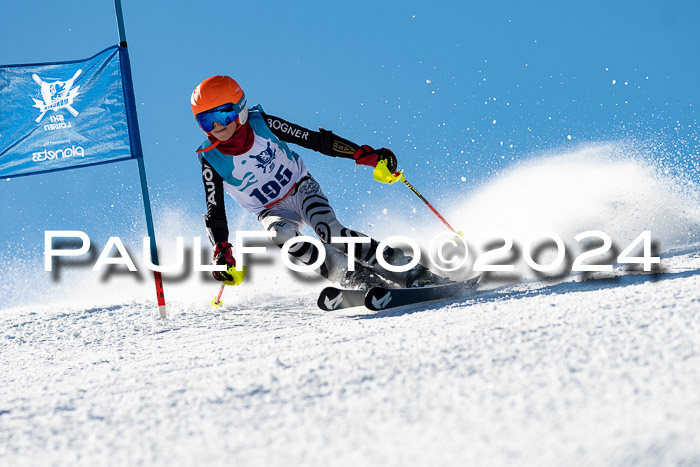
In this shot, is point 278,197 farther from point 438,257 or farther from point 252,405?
point 252,405

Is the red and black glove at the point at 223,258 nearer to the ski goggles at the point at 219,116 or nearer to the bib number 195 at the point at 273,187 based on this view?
the bib number 195 at the point at 273,187

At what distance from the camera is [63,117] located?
5.77 m

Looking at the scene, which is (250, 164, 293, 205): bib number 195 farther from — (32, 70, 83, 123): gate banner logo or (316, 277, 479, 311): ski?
(32, 70, 83, 123): gate banner logo

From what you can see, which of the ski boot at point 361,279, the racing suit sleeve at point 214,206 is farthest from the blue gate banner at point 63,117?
the ski boot at point 361,279

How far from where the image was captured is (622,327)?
2059 mm

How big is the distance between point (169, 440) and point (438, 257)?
13.4ft

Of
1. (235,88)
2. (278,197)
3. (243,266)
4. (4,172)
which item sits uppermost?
(235,88)

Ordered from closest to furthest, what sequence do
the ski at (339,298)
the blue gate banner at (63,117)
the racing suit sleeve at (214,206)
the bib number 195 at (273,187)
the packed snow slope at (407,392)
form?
the packed snow slope at (407,392)
the ski at (339,298)
the racing suit sleeve at (214,206)
the bib number 195 at (273,187)
the blue gate banner at (63,117)

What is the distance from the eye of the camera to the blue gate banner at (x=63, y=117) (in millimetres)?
5746

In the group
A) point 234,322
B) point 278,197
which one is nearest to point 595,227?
point 278,197

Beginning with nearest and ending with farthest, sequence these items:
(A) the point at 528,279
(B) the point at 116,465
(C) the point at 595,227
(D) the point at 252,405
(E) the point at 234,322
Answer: (B) the point at 116,465
(D) the point at 252,405
(E) the point at 234,322
(A) the point at 528,279
(C) the point at 595,227

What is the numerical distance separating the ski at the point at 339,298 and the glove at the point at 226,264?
0.64 metres

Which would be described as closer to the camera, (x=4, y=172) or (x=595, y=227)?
(x=4, y=172)

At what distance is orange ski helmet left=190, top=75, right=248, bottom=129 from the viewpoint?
4309mm
